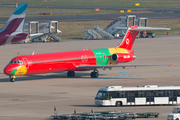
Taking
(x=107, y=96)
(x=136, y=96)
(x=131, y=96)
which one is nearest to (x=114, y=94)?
(x=107, y=96)

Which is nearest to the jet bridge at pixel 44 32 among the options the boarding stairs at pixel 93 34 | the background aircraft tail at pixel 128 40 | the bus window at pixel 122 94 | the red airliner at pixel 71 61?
the boarding stairs at pixel 93 34

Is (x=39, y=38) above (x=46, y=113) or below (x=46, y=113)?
above

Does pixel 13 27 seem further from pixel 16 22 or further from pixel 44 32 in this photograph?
pixel 44 32

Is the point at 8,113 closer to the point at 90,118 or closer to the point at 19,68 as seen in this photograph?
the point at 90,118

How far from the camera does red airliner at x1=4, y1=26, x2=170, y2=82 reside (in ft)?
158

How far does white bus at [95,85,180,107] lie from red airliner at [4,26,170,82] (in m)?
15.1

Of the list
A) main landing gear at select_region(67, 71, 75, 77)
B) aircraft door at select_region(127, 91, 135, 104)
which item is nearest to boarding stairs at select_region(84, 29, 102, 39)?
main landing gear at select_region(67, 71, 75, 77)

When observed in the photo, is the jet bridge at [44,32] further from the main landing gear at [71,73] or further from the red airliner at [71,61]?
the main landing gear at [71,73]

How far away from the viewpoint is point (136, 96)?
3550 cm

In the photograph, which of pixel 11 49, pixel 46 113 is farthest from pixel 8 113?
pixel 11 49

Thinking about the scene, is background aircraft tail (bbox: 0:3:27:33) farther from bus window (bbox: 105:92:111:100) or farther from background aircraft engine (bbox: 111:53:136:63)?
bus window (bbox: 105:92:111:100)

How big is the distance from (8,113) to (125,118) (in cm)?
956

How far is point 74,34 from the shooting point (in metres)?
115

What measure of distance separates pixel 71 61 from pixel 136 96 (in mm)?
17744
